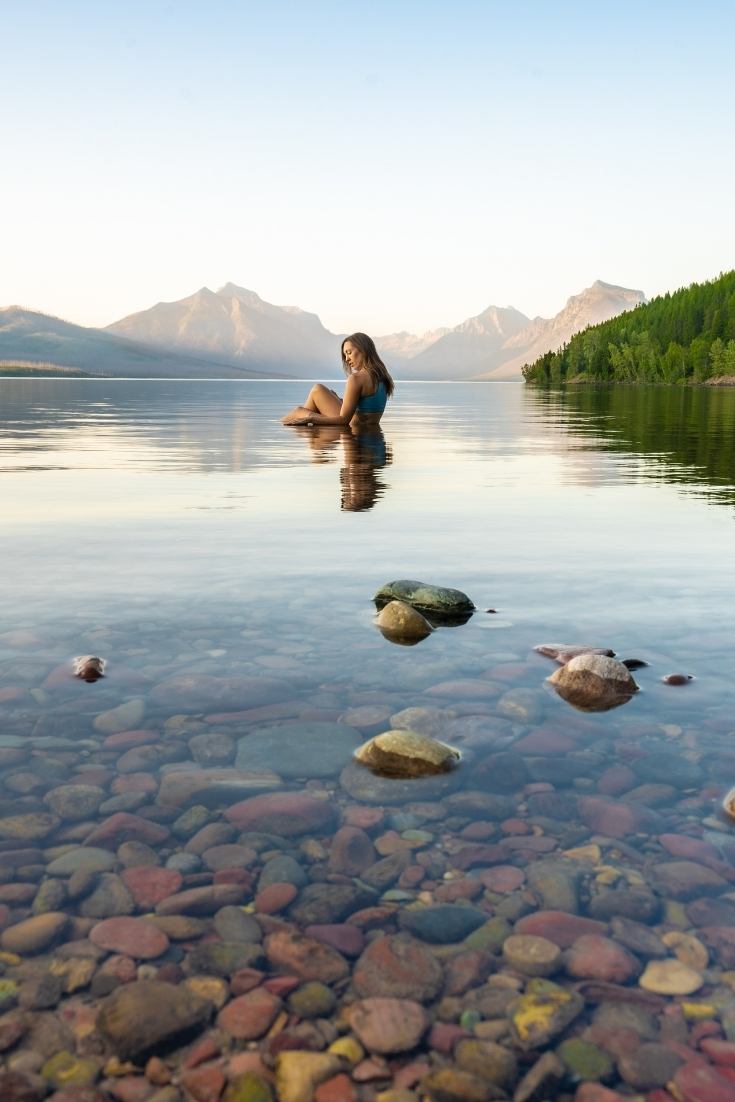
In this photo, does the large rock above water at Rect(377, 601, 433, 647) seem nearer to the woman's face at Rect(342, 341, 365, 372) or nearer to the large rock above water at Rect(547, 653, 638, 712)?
the large rock above water at Rect(547, 653, 638, 712)

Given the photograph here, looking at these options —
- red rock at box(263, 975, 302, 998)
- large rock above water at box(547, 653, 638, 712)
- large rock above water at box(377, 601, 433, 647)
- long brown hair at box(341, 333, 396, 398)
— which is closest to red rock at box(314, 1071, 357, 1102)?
red rock at box(263, 975, 302, 998)

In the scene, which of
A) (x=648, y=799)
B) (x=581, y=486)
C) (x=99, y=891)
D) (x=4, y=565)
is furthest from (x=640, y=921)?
(x=581, y=486)

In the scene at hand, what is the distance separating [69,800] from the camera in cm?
469

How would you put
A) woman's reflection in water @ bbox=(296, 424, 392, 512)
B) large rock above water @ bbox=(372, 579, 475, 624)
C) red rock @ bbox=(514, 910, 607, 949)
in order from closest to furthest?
red rock @ bbox=(514, 910, 607, 949) → large rock above water @ bbox=(372, 579, 475, 624) → woman's reflection in water @ bbox=(296, 424, 392, 512)

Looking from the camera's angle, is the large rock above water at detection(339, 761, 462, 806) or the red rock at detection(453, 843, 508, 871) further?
the large rock above water at detection(339, 761, 462, 806)

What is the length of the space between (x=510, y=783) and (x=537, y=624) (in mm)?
3090

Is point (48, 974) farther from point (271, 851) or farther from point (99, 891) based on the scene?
point (271, 851)

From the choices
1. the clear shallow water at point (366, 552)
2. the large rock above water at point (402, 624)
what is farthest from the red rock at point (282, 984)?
the large rock above water at point (402, 624)

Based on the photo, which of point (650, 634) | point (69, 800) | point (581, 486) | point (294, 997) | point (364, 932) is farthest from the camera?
point (581, 486)

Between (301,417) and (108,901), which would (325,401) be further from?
(108,901)

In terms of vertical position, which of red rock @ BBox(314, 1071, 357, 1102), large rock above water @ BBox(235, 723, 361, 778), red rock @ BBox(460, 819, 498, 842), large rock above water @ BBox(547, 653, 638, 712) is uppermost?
large rock above water @ BBox(547, 653, 638, 712)

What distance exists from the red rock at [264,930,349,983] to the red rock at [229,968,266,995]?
9 cm

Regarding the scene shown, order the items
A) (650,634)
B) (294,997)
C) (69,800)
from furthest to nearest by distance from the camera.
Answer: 1. (650,634)
2. (69,800)
3. (294,997)

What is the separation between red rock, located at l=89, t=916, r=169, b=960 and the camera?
361 cm
